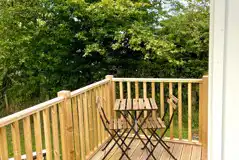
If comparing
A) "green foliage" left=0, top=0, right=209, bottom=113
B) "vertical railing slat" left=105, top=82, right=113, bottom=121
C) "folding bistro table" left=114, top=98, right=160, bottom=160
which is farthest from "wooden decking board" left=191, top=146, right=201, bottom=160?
"green foliage" left=0, top=0, right=209, bottom=113

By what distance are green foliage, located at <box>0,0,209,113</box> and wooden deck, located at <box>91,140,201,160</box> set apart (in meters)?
2.33

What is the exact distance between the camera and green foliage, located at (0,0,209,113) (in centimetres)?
576

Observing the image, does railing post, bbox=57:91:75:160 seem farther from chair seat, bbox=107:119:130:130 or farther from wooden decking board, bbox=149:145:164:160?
wooden decking board, bbox=149:145:164:160

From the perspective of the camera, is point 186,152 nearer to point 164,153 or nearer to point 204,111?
point 164,153

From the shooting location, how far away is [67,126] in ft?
9.75

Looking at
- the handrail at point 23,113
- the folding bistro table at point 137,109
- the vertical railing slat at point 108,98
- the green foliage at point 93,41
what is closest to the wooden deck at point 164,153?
the folding bistro table at point 137,109

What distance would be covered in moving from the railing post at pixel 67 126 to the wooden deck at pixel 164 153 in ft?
2.35

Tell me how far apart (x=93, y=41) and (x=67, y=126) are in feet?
12.1

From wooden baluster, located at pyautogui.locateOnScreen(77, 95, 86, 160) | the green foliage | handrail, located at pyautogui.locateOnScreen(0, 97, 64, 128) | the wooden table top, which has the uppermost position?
the green foliage

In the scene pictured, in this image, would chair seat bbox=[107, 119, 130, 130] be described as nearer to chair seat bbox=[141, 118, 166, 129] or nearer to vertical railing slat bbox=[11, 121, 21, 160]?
chair seat bbox=[141, 118, 166, 129]

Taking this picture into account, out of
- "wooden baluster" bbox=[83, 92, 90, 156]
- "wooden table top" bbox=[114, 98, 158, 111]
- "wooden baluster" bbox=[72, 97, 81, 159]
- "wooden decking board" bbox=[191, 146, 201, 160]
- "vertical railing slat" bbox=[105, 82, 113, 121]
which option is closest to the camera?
"wooden baluster" bbox=[72, 97, 81, 159]

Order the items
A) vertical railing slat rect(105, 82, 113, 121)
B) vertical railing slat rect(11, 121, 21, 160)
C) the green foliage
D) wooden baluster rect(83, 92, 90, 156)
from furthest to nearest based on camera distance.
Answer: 1. the green foliage
2. vertical railing slat rect(105, 82, 113, 121)
3. wooden baluster rect(83, 92, 90, 156)
4. vertical railing slat rect(11, 121, 21, 160)

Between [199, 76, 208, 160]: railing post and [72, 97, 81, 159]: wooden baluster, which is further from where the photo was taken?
[199, 76, 208, 160]: railing post

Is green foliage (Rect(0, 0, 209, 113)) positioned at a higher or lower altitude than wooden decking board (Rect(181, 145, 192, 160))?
higher
